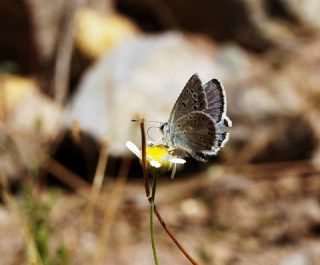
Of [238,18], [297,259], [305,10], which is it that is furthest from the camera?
[238,18]

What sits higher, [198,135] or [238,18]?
[238,18]

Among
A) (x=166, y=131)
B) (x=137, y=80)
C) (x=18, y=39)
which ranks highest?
(x=18, y=39)

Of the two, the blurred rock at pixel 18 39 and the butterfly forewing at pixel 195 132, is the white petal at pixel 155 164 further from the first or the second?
the blurred rock at pixel 18 39

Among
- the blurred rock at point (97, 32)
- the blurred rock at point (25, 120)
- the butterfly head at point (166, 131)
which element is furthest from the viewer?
the blurred rock at point (97, 32)

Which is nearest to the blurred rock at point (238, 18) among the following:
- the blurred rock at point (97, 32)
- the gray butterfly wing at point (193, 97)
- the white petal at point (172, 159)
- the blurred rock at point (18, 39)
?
the blurred rock at point (97, 32)

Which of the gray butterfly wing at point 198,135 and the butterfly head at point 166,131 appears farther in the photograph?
the butterfly head at point 166,131

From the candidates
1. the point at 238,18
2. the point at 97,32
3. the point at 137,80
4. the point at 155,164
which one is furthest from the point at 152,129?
the point at 155,164

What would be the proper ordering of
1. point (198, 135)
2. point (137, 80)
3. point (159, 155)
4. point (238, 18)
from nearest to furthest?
point (159, 155) < point (198, 135) < point (137, 80) < point (238, 18)

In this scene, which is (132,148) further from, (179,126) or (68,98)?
(68,98)

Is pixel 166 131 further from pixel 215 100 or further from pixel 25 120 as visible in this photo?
pixel 25 120
